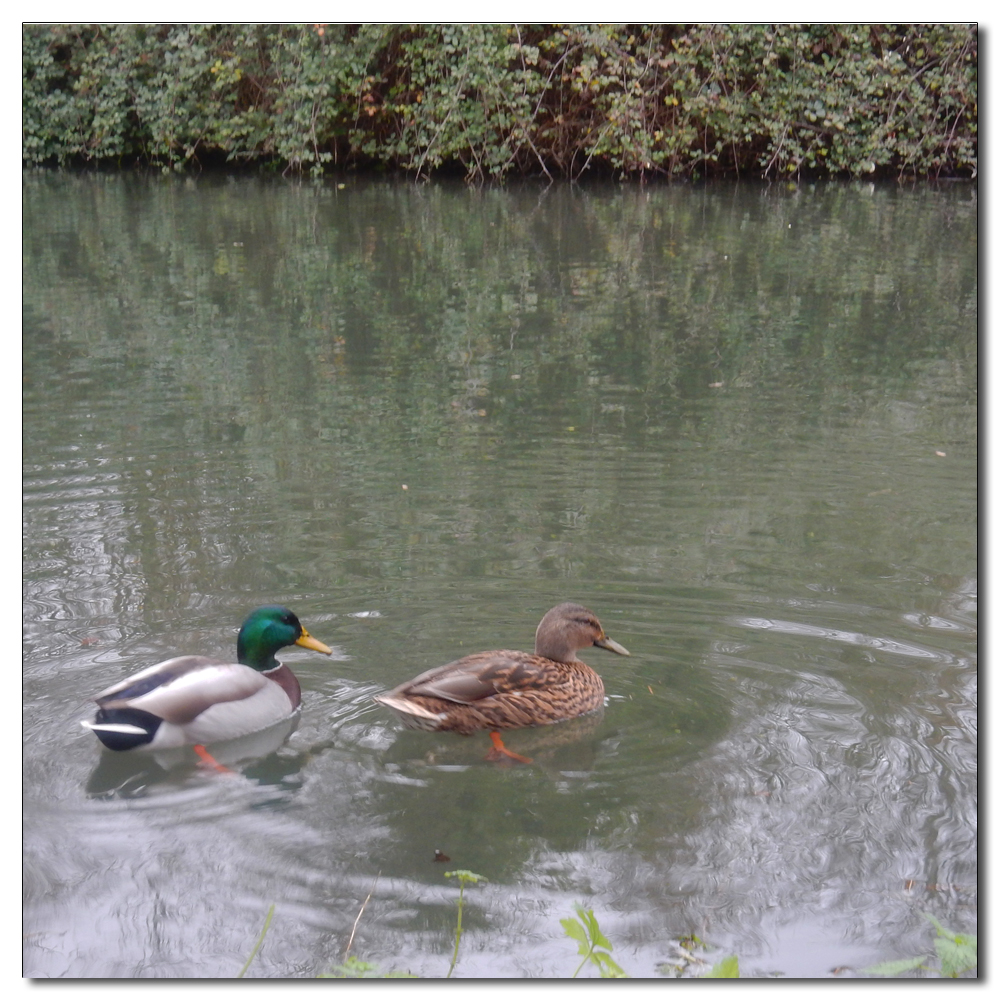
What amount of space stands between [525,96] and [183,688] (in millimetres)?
18923

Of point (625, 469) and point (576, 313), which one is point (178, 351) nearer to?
point (576, 313)

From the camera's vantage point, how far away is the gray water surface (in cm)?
388

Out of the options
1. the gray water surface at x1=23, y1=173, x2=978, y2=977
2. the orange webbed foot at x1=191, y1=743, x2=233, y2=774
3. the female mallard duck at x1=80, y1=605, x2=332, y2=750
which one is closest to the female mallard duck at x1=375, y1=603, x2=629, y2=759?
the gray water surface at x1=23, y1=173, x2=978, y2=977

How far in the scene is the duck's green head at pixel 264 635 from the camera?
5.20m

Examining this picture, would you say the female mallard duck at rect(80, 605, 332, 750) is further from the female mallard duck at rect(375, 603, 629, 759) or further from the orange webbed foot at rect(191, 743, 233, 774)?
the female mallard duck at rect(375, 603, 629, 759)

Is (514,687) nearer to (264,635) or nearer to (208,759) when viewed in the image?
(264,635)

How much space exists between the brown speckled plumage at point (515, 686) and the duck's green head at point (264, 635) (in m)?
0.57

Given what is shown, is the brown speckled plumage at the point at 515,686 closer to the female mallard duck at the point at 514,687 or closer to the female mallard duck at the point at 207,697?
the female mallard duck at the point at 514,687

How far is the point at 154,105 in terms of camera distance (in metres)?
24.7

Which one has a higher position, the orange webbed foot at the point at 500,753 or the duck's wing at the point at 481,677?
the duck's wing at the point at 481,677

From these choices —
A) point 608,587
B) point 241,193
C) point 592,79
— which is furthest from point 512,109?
point 608,587

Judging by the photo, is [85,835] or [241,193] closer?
[85,835]

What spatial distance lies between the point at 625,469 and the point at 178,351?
502cm

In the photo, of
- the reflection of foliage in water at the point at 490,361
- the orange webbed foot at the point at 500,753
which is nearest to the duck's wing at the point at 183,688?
the orange webbed foot at the point at 500,753
